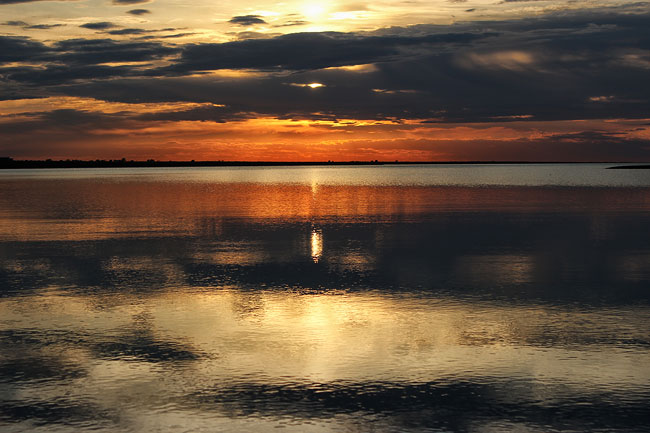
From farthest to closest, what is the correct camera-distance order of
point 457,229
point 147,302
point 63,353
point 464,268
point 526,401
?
point 457,229, point 464,268, point 147,302, point 63,353, point 526,401

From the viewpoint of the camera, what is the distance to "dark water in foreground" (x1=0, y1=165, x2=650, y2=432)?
34.1 ft

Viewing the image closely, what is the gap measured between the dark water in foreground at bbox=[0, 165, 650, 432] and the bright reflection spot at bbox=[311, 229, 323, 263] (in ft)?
0.59

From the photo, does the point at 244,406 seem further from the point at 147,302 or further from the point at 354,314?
the point at 147,302

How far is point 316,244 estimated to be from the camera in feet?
99.9

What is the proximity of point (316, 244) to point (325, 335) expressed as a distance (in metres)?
15.8

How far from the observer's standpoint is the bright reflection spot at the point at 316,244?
87.8ft

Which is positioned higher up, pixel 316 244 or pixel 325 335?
pixel 325 335

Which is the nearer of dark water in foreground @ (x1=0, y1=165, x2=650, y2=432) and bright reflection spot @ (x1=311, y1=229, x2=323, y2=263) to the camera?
dark water in foreground @ (x1=0, y1=165, x2=650, y2=432)

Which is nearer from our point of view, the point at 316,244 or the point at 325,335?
the point at 325,335

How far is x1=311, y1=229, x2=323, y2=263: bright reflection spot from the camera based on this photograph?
2675 cm

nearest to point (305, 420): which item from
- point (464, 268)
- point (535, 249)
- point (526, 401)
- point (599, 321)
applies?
point (526, 401)

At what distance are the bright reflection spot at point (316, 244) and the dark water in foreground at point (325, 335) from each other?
180mm

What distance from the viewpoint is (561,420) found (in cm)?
1006

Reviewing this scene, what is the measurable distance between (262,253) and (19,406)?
670 inches
